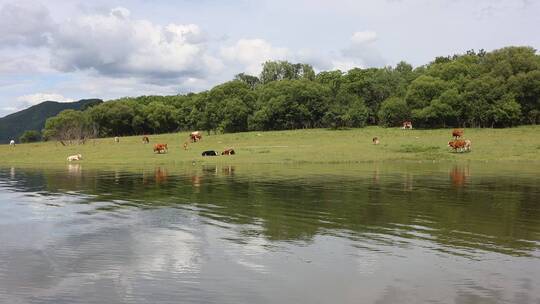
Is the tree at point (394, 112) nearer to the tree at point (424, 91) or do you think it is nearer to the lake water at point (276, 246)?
the tree at point (424, 91)

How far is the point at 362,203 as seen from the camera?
71.9ft

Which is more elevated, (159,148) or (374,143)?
(374,143)

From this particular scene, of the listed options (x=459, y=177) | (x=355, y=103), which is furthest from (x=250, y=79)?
(x=459, y=177)

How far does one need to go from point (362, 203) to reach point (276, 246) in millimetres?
8868

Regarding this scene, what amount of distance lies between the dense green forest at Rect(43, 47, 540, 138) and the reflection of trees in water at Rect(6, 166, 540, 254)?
5800cm

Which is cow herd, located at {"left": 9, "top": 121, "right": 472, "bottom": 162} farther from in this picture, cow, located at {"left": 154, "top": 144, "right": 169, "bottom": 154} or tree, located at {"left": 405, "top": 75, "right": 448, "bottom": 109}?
tree, located at {"left": 405, "top": 75, "right": 448, "bottom": 109}

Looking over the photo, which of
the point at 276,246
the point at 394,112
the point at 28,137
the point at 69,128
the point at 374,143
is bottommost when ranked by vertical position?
the point at 276,246

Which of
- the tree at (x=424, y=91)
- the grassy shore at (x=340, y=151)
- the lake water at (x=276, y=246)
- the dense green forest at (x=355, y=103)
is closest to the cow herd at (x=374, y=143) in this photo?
the grassy shore at (x=340, y=151)

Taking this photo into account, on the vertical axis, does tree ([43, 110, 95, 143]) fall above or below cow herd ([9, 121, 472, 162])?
above

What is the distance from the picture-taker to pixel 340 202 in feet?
73.5

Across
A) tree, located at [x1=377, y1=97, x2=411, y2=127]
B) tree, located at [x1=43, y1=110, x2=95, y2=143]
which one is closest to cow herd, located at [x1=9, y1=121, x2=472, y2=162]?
tree, located at [x1=43, y1=110, x2=95, y2=143]

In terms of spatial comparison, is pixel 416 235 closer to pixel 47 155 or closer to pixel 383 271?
pixel 383 271

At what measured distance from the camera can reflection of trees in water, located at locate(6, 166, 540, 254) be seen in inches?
605

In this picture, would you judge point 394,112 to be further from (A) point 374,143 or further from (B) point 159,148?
(B) point 159,148
